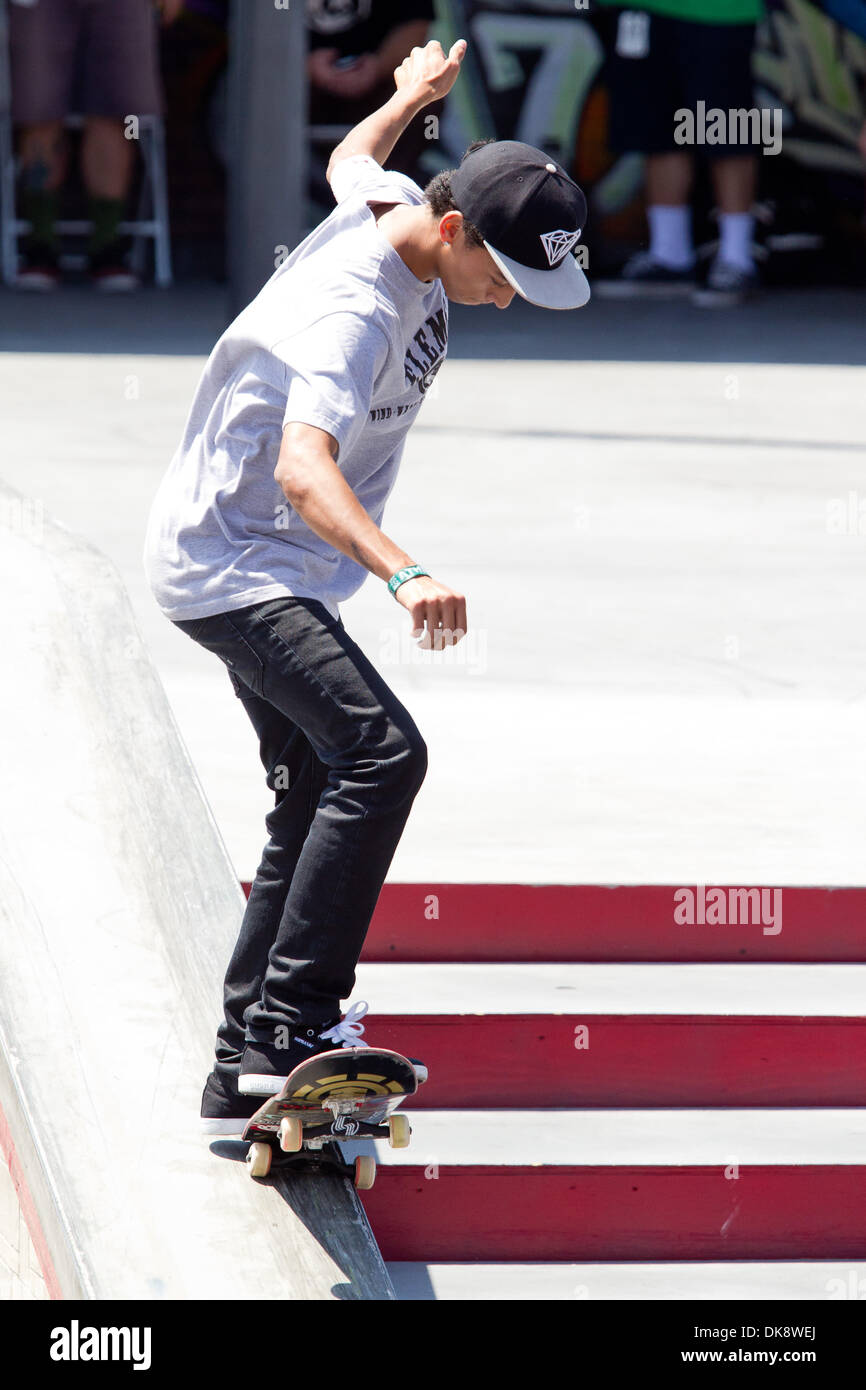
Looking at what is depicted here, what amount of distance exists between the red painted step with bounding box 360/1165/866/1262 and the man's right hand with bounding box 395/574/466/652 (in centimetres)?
136

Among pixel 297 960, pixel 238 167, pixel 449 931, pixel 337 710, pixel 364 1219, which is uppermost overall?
pixel 238 167

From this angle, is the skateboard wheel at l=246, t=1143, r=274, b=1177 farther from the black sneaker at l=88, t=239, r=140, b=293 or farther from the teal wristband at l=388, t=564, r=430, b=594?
the black sneaker at l=88, t=239, r=140, b=293

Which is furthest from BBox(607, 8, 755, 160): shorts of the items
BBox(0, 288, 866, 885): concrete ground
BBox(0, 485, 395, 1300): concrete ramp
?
BBox(0, 485, 395, 1300): concrete ramp

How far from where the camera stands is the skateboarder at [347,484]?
293 cm

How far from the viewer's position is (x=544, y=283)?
9.66 ft

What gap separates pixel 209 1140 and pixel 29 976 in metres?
0.56

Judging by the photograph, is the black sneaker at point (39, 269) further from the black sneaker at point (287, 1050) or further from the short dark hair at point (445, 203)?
the black sneaker at point (287, 1050)

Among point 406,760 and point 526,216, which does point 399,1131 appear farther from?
point 526,216

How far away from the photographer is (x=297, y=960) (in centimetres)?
313

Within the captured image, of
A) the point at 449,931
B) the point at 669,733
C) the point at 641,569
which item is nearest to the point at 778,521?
the point at 641,569

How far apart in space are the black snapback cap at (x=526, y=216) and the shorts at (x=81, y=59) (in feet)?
28.7

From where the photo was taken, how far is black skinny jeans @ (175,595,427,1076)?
303 cm
